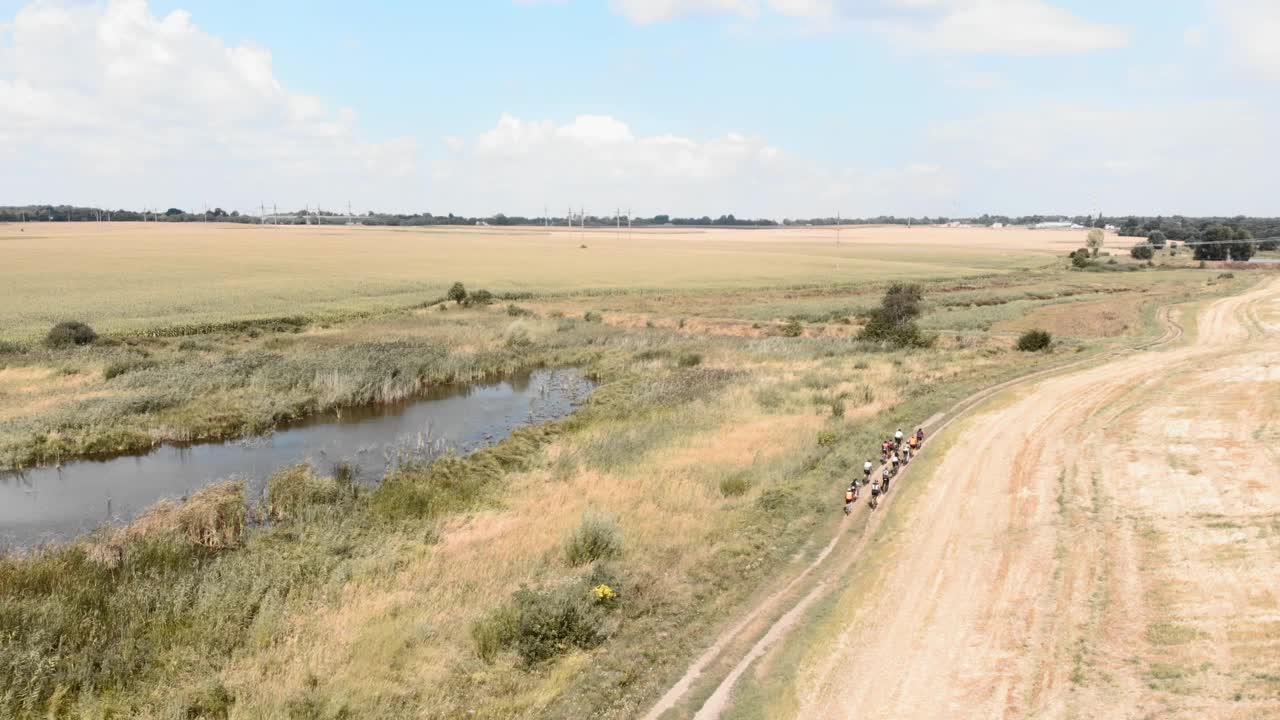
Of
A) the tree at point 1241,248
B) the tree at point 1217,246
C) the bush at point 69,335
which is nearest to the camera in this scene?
the bush at point 69,335

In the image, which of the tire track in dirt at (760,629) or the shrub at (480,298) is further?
the shrub at (480,298)

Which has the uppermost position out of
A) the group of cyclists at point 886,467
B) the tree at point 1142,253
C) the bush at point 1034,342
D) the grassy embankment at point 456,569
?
the tree at point 1142,253

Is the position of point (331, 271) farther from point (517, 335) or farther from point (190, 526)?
point (190, 526)

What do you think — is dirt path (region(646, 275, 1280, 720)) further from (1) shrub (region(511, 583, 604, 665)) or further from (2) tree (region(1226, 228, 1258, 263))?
(2) tree (region(1226, 228, 1258, 263))

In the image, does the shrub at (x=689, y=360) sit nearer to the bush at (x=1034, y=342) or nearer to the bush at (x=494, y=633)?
the bush at (x=1034, y=342)

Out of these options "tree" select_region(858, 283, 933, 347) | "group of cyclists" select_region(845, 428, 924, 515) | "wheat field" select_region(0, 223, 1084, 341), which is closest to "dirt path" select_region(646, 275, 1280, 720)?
"group of cyclists" select_region(845, 428, 924, 515)

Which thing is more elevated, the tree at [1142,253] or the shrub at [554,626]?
the tree at [1142,253]

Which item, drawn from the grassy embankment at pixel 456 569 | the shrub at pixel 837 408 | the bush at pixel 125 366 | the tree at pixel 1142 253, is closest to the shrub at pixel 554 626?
the grassy embankment at pixel 456 569

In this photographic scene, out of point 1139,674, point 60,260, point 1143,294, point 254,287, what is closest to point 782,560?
point 1139,674
